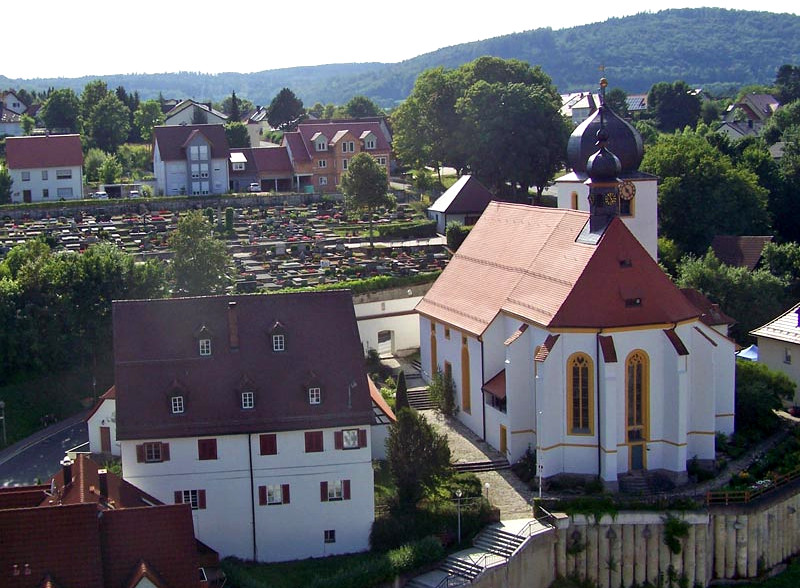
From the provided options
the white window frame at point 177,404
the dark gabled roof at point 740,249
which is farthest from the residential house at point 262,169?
the white window frame at point 177,404

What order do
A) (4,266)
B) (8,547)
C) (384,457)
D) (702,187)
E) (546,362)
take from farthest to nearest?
(702,187), (4,266), (384,457), (546,362), (8,547)

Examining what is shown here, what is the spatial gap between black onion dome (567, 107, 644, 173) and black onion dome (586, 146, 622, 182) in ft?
17.7

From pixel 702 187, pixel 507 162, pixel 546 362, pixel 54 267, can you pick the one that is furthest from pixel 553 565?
pixel 507 162

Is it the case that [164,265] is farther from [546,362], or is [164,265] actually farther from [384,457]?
[546,362]

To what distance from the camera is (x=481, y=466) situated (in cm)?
4734

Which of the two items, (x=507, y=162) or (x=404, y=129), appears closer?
(x=507, y=162)

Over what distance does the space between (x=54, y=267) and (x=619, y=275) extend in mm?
30187

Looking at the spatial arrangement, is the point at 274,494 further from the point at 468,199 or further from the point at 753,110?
the point at 753,110

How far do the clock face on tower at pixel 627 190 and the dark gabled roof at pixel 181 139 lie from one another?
5894 centimetres

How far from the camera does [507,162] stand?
89.0m

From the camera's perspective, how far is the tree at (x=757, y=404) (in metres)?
50.2

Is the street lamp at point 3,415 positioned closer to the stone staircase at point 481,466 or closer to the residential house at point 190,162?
the stone staircase at point 481,466

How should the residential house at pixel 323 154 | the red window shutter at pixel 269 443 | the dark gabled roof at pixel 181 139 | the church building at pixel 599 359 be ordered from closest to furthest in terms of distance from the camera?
the red window shutter at pixel 269 443
the church building at pixel 599 359
the dark gabled roof at pixel 181 139
the residential house at pixel 323 154

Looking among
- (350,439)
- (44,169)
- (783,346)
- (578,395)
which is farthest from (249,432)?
(44,169)
